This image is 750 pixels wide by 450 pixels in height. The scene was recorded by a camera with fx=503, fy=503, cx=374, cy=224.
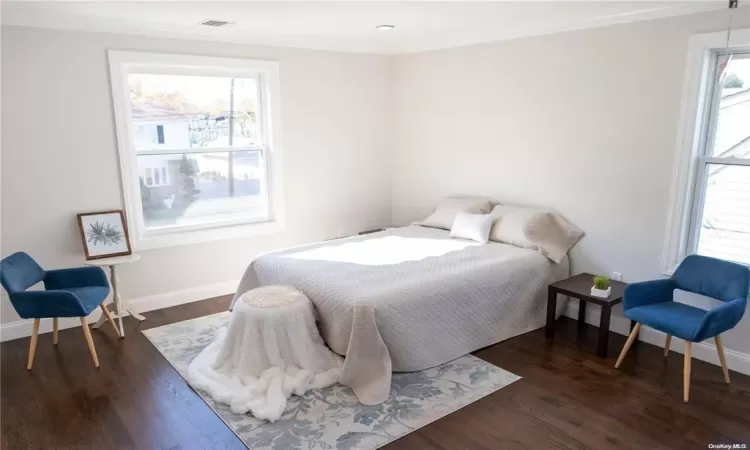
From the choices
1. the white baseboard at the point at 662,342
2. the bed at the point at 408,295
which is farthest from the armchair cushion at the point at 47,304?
the white baseboard at the point at 662,342

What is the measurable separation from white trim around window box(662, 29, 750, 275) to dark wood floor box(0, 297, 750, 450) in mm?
768

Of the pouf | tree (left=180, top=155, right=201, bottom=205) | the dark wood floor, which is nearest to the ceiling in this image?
tree (left=180, top=155, right=201, bottom=205)

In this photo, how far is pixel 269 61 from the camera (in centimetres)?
454

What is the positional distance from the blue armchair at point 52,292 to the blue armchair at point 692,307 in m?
3.44

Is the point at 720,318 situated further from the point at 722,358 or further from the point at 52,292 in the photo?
the point at 52,292

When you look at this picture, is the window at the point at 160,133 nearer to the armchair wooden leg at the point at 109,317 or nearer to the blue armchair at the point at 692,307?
the armchair wooden leg at the point at 109,317

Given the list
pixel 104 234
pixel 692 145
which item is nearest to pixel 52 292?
pixel 104 234

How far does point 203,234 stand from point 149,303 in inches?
28.4

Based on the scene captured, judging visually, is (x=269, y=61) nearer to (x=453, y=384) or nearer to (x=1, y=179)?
(x=1, y=179)

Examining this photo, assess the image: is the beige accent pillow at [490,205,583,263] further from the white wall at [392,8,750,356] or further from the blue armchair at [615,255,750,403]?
the blue armchair at [615,255,750,403]

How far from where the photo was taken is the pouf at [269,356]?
9.50ft

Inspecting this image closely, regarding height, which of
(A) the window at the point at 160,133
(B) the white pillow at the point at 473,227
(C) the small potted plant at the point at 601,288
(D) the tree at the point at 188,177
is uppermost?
(A) the window at the point at 160,133

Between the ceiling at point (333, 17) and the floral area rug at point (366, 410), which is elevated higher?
the ceiling at point (333, 17)

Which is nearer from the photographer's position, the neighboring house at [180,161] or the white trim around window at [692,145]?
the white trim around window at [692,145]
